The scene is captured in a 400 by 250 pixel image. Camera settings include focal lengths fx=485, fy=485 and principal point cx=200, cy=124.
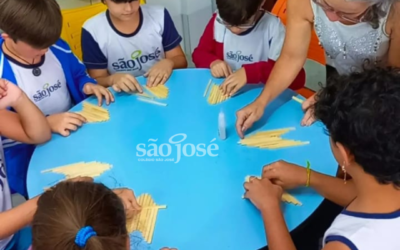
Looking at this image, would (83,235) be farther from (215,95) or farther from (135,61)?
(135,61)

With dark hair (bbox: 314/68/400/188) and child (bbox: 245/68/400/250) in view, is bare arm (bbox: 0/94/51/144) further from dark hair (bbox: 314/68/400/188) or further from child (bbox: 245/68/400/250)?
dark hair (bbox: 314/68/400/188)

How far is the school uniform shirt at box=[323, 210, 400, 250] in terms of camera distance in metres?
1.13

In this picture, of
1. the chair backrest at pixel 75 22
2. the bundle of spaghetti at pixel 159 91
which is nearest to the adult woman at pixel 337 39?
the bundle of spaghetti at pixel 159 91

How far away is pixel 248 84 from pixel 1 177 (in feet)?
3.34

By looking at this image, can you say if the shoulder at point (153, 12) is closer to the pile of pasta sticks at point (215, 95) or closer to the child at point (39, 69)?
the child at point (39, 69)

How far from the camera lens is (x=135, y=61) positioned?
2.41 metres

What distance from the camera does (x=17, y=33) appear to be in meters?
1.78

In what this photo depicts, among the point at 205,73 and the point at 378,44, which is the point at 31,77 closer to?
the point at 205,73

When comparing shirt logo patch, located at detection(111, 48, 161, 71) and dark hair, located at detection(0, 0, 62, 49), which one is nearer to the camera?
dark hair, located at detection(0, 0, 62, 49)

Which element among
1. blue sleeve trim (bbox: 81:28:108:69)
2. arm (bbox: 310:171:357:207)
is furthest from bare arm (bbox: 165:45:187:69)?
arm (bbox: 310:171:357:207)

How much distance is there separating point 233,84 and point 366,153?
2.80ft

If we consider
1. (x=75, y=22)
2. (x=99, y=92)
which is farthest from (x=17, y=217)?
(x=75, y=22)

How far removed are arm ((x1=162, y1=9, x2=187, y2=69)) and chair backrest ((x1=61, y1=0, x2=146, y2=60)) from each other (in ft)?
1.37

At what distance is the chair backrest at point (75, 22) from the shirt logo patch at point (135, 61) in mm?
303
